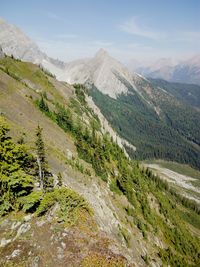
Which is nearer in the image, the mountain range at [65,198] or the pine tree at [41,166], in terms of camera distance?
the mountain range at [65,198]

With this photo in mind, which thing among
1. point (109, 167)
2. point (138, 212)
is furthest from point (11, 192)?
point (109, 167)

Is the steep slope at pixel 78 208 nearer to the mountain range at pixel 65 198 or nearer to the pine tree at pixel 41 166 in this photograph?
the mountain range at pixel 65 198

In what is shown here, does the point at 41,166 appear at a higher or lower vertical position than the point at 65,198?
lower

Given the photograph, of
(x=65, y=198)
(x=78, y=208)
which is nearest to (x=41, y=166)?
(x=65, y=198)

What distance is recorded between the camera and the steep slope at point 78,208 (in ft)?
86.9

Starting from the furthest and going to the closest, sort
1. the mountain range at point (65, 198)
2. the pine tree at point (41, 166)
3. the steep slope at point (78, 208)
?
the pine tree at point (41, 166) → the mountain range at point (65, 198) → the steep slope at point (78, 208)

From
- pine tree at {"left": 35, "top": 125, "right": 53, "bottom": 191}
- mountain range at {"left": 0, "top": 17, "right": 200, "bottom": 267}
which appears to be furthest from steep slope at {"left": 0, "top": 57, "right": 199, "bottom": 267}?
pine tree at {"left": 35, "top": 125, "right": 53, "bottom": 191}

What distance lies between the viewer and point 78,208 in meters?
31.1

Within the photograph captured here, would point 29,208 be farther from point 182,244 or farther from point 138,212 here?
point 182,244

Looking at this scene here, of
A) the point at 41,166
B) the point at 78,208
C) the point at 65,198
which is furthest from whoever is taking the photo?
the point at 41,166

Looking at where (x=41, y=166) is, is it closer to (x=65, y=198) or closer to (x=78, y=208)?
(x=65, y=198)

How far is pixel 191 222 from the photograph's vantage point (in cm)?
16550

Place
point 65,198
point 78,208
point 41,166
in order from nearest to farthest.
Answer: point 65,198, point 78,208, point 41,166

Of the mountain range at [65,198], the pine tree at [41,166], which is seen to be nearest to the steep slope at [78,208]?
the mountain range at [65,198]
